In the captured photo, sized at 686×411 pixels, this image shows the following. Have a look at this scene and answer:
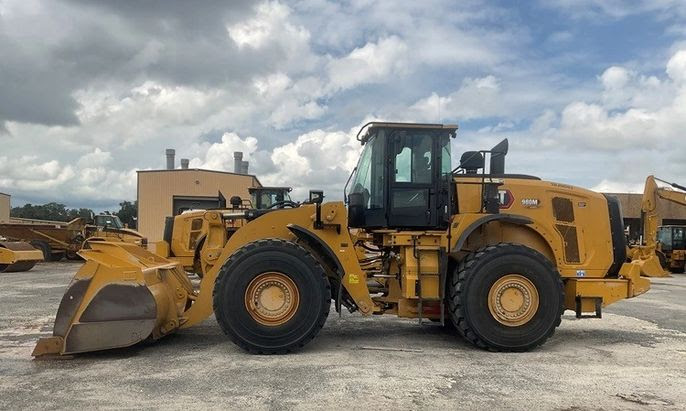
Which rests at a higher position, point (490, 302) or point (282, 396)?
point (490, 302)

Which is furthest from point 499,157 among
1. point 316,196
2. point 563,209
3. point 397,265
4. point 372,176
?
point 316,196

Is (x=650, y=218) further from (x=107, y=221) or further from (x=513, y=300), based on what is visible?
(x=107, y=221)

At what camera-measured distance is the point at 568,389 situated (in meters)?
5.18

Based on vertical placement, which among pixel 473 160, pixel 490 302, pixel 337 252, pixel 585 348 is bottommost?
pixel 585 348

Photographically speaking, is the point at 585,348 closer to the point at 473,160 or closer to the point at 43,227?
the point at 473,160

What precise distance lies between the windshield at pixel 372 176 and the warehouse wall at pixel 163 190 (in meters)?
30.9

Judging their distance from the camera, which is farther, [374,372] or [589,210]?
[589,210]

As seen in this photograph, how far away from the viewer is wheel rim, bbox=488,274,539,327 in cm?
670

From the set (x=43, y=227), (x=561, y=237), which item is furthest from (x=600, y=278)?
(x=43, y=227)

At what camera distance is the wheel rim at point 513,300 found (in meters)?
6.70

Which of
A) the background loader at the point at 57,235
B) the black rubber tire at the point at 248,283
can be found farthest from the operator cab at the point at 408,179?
the background loader at the point at 57,235

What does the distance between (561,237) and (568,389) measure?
8.46 ft

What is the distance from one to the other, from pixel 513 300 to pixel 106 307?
4.60 meters

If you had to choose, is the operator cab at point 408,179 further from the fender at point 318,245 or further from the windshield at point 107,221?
the windshield at point 107,221
